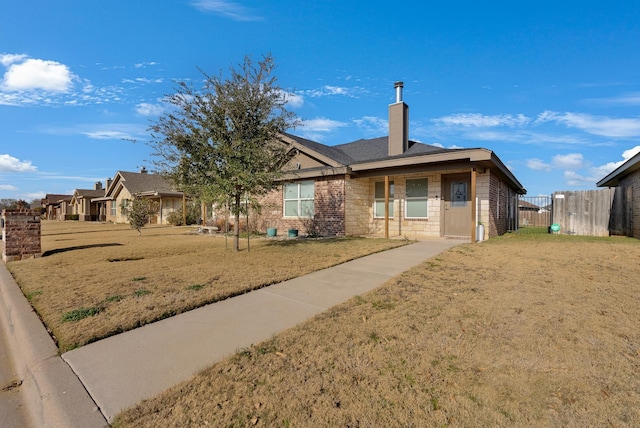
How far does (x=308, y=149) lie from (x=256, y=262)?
8178 mm

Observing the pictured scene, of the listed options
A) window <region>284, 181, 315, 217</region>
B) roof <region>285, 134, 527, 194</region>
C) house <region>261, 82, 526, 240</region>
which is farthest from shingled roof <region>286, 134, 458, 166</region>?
window <region>284, 181, 315, 217</region>

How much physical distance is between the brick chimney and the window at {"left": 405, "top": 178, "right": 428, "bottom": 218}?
2.71 metres

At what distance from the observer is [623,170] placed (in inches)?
502

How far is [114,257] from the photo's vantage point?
828 cm

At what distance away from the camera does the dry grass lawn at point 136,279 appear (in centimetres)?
380

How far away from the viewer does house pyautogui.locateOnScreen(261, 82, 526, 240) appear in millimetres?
11469

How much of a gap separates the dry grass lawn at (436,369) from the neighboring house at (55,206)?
51435mm

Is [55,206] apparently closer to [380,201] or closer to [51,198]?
[51,198]

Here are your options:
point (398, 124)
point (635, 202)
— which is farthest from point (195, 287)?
point (635, 202)

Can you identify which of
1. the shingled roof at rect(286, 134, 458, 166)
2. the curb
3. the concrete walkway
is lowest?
the curb

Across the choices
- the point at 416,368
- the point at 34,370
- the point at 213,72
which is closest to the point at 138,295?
the point at 34,370

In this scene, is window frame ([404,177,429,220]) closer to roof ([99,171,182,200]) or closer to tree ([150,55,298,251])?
tree ([150,55,298,251])

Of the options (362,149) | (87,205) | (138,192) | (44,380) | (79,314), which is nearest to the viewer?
(44,380)

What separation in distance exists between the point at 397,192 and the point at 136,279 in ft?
35.9
